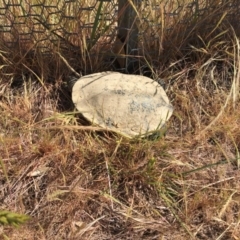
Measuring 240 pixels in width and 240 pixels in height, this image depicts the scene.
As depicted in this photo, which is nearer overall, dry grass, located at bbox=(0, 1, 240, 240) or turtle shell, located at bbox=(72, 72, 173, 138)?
dry grass, located at bbox=(0, 1, 240, 240)

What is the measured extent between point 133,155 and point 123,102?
0.22 m

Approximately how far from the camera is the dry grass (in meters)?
1.17

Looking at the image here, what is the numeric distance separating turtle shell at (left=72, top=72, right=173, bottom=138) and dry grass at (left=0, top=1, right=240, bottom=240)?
47 mm

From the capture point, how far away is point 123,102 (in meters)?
1.41

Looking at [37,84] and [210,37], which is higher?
[210,37]

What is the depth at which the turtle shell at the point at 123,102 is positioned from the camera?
1.35 m

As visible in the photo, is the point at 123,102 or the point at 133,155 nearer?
the point at 133,155

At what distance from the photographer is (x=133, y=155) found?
1.26 metres

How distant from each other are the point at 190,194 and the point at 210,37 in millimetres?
607

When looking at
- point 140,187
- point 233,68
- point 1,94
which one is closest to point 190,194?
point 140,187

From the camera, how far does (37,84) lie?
4.89 feet

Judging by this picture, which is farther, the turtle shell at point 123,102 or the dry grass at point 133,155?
the turtle shell at point 123,102

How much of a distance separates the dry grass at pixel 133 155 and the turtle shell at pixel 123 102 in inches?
1.9

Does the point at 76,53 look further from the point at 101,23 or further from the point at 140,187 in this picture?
the point at 140,187
